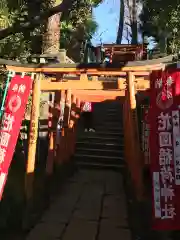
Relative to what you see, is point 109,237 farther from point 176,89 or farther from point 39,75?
point 39,75

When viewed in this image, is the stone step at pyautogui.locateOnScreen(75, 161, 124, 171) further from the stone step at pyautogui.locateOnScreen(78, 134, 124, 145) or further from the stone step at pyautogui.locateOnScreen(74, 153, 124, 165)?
the stone step at pyautogui.locateOnScreen(78, 134, 124, 145)

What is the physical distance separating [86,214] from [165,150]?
3.32 m

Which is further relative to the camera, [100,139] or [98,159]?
[100,139]

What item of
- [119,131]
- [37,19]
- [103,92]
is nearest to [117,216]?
[103,92]

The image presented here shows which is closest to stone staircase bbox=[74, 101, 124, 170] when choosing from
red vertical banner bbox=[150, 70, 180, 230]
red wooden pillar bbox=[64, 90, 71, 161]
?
red wooden pillar bbox=[64, 90, 71, 161]

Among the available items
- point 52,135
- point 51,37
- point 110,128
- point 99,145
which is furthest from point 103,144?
point 52,135

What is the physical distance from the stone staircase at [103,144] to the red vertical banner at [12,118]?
5783mm

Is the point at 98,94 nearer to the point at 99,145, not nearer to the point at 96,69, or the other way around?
the point at 96,69

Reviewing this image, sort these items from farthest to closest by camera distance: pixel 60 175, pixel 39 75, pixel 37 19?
pixel 60 175 < pixel 39 75 < pixel 37 19

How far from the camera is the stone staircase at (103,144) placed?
13115mm

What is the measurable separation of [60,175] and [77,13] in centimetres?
691

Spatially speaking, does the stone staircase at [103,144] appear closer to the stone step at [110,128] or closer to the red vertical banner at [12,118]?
the stone step at [110,128]

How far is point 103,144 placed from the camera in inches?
546

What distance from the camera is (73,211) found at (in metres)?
7.80
